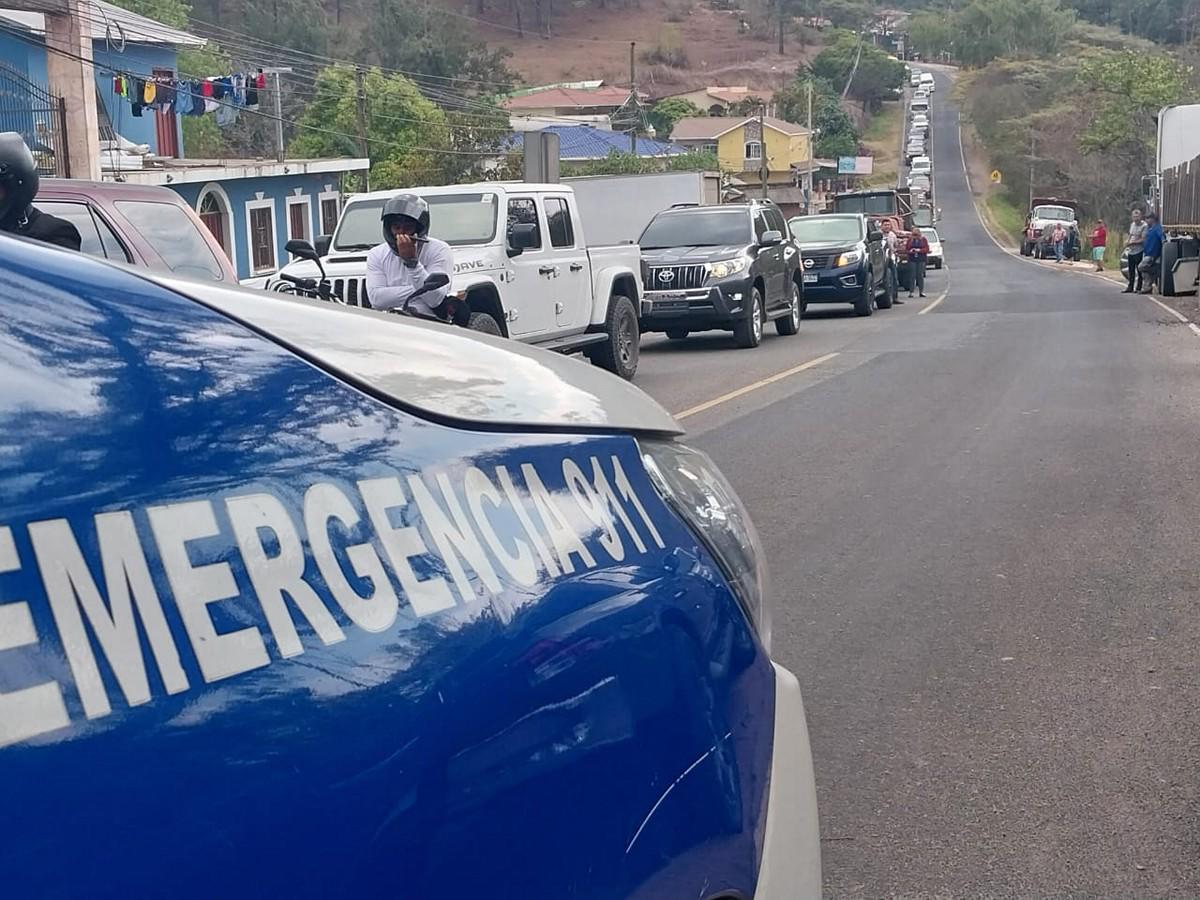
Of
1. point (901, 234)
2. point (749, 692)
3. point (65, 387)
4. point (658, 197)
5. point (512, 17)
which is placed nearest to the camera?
point (65, 387)

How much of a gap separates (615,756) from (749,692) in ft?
1.58

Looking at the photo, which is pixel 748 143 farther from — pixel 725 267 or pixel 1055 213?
pixel 725 267

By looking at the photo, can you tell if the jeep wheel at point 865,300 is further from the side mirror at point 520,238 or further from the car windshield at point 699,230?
the side mirror at point 520,238

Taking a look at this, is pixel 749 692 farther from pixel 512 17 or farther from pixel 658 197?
pixel 512 17

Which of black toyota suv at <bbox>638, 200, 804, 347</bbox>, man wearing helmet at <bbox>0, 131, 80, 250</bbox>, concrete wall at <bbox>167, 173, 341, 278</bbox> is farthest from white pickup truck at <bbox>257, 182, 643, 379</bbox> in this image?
concrete wall at <bbox>167, 173, 341, 278</bbox>

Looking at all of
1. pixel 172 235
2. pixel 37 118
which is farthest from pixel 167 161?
pixel 172 235

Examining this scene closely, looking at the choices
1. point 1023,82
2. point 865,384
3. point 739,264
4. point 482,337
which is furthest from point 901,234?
Answer: point 1023,82

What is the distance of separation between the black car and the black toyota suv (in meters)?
3.50

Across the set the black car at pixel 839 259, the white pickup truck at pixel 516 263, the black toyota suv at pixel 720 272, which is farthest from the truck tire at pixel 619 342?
the black car at pixel 839 259

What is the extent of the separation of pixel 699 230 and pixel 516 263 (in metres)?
7.17

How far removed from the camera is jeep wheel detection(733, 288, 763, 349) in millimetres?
18891

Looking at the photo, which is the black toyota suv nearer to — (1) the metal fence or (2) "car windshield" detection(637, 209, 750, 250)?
(2) "car windshield" detection(637, 209, 750, 250)

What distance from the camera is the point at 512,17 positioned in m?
156

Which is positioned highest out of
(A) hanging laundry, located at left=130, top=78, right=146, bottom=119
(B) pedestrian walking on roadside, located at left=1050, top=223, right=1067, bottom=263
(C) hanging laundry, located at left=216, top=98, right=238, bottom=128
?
(C) hanging laundry, located at left=216, top=98, right=238, bottom=128
